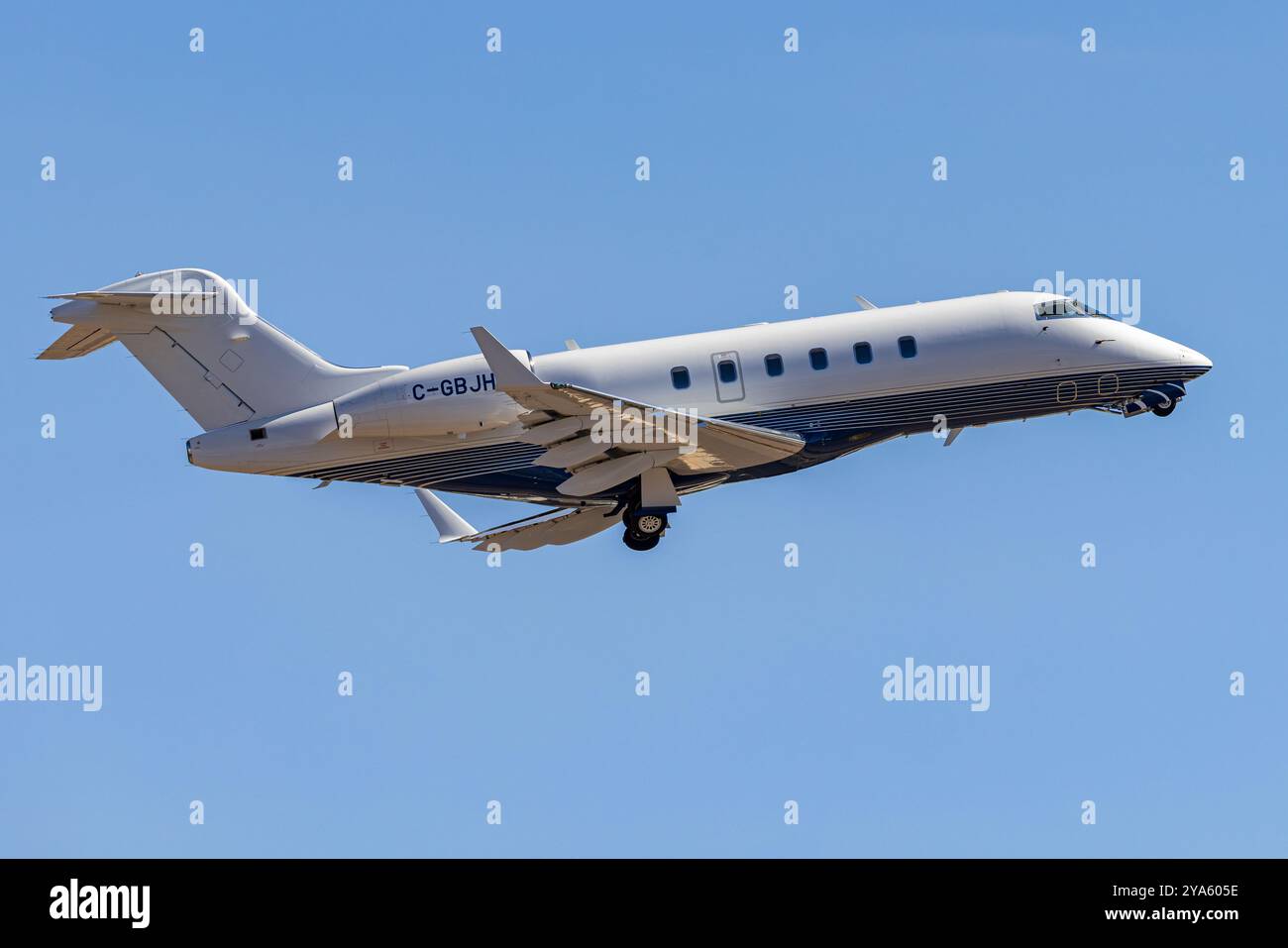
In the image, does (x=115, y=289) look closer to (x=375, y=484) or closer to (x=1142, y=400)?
(x=375, y=484)

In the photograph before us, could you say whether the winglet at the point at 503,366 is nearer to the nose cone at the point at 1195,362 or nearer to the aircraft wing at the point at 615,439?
the aircraft wing at the point at 615,439

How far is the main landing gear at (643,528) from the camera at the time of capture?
102 ft

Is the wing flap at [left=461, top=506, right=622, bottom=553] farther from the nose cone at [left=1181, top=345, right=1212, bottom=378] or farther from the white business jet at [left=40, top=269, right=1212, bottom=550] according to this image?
the nose cone at [left=1181, top=345, right=1212, bottom=378]

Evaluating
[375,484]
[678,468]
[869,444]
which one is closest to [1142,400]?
[869,444]

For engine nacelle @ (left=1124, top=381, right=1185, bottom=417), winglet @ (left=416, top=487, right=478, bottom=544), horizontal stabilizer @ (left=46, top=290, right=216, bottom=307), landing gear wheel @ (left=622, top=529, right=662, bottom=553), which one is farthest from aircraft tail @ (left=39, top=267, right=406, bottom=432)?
engine nacelle @ (left=1124, top=381, right=1185, bottom=417)

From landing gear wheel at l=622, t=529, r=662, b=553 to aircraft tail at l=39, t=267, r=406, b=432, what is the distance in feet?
14.6

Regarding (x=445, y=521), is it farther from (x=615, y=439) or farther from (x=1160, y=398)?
(x=1160, y=398)

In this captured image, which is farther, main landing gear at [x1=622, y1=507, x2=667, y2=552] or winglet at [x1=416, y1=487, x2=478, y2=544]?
winglet at [x1=416, y1=487, x2=478, y2=544]

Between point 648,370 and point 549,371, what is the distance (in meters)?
1.57

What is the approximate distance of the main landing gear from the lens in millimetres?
31188

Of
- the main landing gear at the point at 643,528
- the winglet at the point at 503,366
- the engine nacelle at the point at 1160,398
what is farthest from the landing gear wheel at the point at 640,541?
the engine nacelle at the point at 1160,398

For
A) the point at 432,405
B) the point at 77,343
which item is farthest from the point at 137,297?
the point at 432,405
